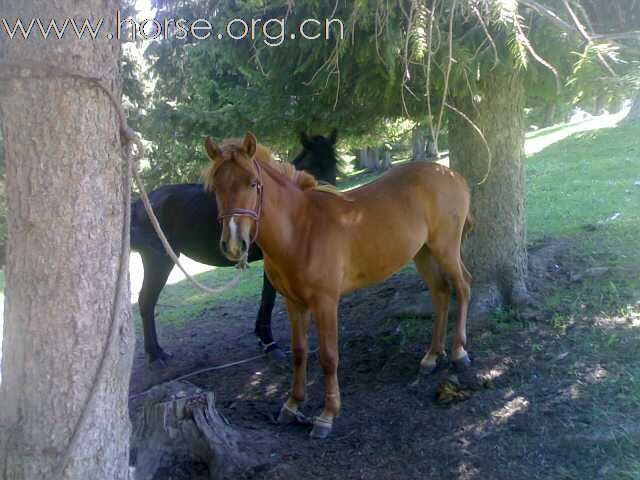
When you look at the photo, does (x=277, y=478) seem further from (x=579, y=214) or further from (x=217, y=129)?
(x=579, y=214)

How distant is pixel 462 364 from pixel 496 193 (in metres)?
1.95

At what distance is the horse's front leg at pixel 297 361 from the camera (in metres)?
4.82

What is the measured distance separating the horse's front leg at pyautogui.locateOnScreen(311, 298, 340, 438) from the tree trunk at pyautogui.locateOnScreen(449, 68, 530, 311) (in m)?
2.12

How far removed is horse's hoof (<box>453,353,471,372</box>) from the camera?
5148mm

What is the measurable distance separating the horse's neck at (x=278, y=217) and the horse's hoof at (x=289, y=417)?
126 centimetres

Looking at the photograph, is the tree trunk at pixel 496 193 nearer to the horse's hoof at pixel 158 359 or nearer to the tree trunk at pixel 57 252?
the horse's hoof at pixel 158 359

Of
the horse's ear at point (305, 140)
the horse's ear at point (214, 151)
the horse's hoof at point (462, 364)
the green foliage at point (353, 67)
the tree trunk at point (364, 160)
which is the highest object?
the green foliage at point (353, 67)

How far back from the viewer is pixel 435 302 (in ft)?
18.4

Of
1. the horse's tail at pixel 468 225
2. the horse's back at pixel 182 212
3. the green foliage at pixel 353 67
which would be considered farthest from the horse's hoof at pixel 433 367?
the horse's back at pixel 182 212

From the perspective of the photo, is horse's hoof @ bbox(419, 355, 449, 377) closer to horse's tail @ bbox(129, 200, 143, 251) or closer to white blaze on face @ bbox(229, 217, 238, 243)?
white blaze on face @ bbox(229, 217, 238, 243)

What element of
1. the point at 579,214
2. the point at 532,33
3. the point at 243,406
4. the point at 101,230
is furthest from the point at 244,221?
the point at 579,214

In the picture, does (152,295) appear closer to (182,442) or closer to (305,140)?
(305,140)

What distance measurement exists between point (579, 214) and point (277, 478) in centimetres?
827

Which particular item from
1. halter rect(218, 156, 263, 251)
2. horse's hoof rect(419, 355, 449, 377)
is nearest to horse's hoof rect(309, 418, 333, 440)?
horse's hoof rect(419, 355, 449, 377)
